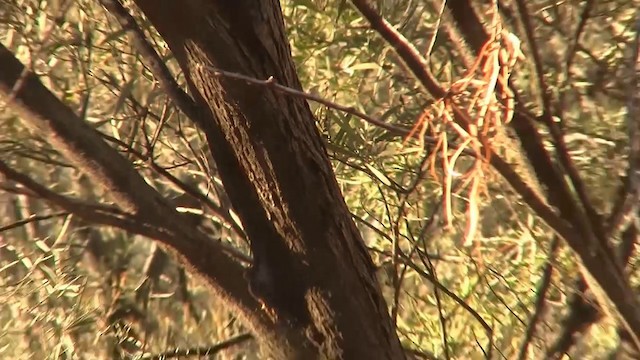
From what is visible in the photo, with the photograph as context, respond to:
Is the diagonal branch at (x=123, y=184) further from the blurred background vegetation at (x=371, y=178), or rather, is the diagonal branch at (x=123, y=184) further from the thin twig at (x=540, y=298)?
the thin twig at (x=540, y=298)

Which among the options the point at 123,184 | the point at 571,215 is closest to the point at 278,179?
the point at 123,184

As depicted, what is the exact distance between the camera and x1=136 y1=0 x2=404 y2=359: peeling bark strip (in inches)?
29.9

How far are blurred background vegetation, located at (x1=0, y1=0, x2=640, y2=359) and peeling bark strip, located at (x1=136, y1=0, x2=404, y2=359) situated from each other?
365 millimetres

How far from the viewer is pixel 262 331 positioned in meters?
0.88

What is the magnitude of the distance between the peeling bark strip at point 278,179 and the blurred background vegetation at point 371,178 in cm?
36

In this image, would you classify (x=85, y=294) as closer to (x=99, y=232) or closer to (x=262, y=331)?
(x=99, y=232)

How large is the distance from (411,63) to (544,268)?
1.77 feet

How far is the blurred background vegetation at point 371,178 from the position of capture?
1.33 m

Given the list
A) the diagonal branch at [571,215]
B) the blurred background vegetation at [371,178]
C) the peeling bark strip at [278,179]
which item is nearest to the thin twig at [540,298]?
the blurred background vegetation at [371,178]

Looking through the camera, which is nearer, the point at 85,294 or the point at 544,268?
the point at 544,268

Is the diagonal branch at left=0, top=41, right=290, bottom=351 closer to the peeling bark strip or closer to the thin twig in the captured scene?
the peeling bark strip

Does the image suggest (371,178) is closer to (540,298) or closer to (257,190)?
(540,298)

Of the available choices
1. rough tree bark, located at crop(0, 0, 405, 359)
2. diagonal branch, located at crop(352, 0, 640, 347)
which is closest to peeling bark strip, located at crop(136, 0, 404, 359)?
rough tree bark, located at crop(0, 0, 405, 359)

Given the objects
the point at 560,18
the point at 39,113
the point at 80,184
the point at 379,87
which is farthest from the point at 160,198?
the point at 80,184
